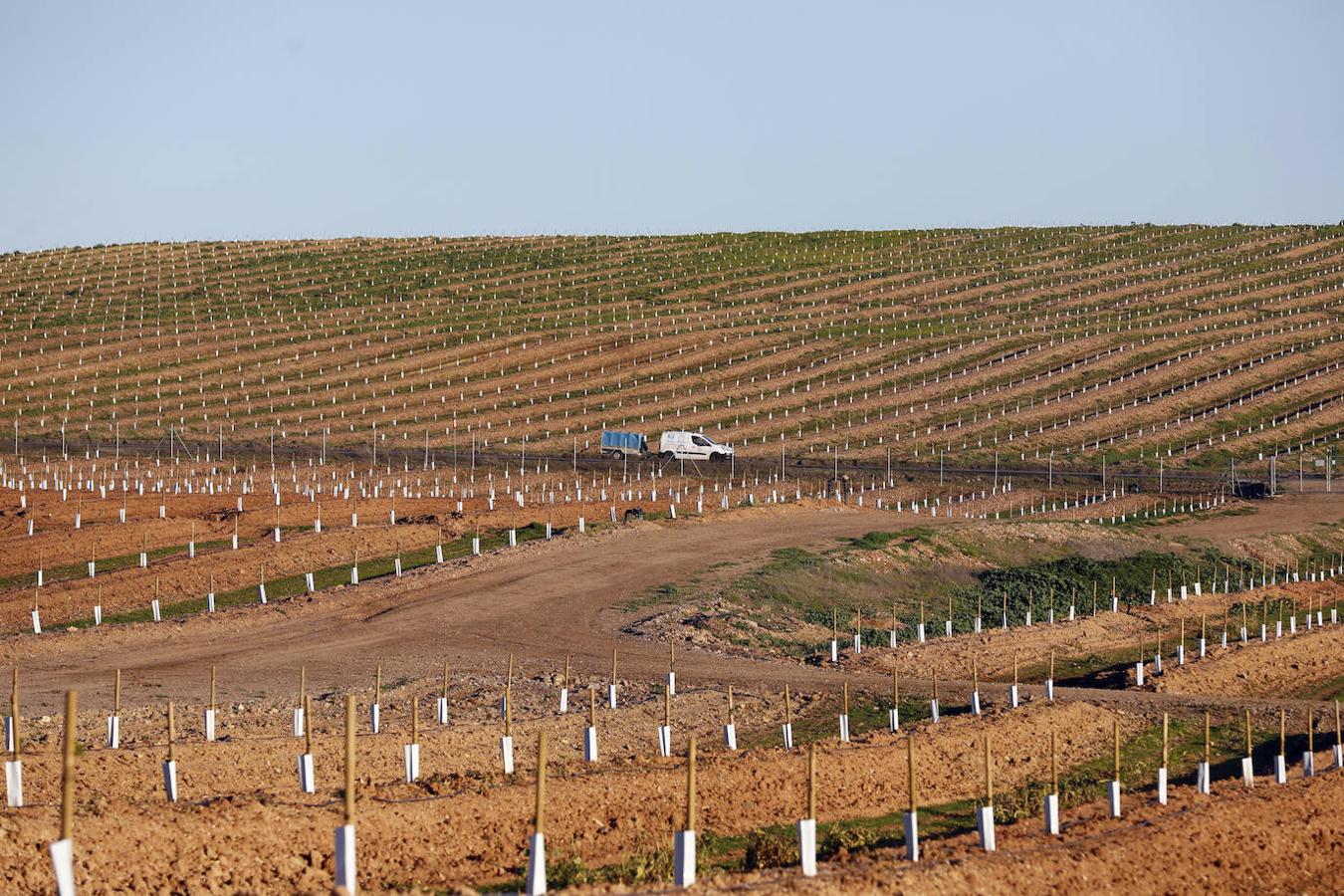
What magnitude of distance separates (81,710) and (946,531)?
34626 millimetres

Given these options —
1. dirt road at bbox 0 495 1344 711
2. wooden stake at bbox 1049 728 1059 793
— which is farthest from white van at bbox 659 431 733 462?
wooden stake at bbox 1049 728 1059 793

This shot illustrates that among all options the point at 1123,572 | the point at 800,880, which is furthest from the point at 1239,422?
the point at 800,880

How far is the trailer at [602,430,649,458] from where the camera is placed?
298ft

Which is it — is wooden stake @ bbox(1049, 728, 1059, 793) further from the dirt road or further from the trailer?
the trailer

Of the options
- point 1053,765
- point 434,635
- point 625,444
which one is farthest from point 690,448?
point 1053,765

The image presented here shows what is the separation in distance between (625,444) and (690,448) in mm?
3438

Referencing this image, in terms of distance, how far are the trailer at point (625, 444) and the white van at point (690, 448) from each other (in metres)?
1.01

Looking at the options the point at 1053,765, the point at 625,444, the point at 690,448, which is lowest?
the point at 690,448

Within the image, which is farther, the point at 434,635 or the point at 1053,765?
the point at 434,635

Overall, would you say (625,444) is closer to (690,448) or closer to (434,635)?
(690,448)

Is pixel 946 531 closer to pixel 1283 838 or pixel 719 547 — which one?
pixel 719 547

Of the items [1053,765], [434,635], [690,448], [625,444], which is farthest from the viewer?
[625,444]

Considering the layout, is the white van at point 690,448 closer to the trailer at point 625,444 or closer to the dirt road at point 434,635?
the trailer at point 625,444

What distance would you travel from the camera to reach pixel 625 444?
9081 centimetres
